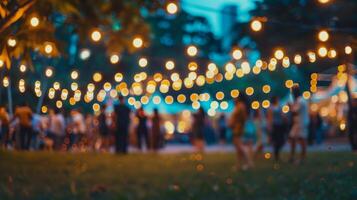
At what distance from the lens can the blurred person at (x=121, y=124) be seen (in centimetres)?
2003

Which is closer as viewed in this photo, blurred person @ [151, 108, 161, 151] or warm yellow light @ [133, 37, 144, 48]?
warm yellow light @ [133, 37, 144, 48]

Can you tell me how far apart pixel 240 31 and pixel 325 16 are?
40.8 feet

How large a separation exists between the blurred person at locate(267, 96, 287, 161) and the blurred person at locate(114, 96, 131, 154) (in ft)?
15.7

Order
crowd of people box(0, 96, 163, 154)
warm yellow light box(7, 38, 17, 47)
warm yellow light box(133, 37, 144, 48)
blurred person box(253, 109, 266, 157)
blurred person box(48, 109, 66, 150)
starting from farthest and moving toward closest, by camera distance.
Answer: blurred person box(48, 109, 66, 150) → warm yellow light box(133, 37, 144, 48) → blurred person box(253, 109, 266, 157) → crowd of people box(0, 96, 163, 154) → warm yellow light box(7, 38, 17, 47)

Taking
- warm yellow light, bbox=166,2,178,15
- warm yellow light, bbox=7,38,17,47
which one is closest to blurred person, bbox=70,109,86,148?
warm yellow light, bbox=166,2,178,15

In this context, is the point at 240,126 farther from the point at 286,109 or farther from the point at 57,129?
the point at 57,129

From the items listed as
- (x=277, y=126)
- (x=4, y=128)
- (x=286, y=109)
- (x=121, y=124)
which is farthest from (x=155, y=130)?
(x=4, y=128)

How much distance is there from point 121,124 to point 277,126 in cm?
515

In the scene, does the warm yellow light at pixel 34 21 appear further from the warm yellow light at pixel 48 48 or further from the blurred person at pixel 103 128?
the blurred person at pixel 103 128

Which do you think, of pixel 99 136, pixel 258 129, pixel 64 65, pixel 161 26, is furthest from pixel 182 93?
pixel 258 129

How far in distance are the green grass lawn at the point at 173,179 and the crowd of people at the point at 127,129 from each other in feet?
2.01

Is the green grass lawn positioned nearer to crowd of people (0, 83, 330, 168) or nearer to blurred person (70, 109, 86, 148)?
crowd of people (0, 83, 330, 168)

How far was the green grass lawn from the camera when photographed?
10.4m

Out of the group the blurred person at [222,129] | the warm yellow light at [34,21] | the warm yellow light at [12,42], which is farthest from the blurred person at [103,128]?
the blurred person at [222,129]
